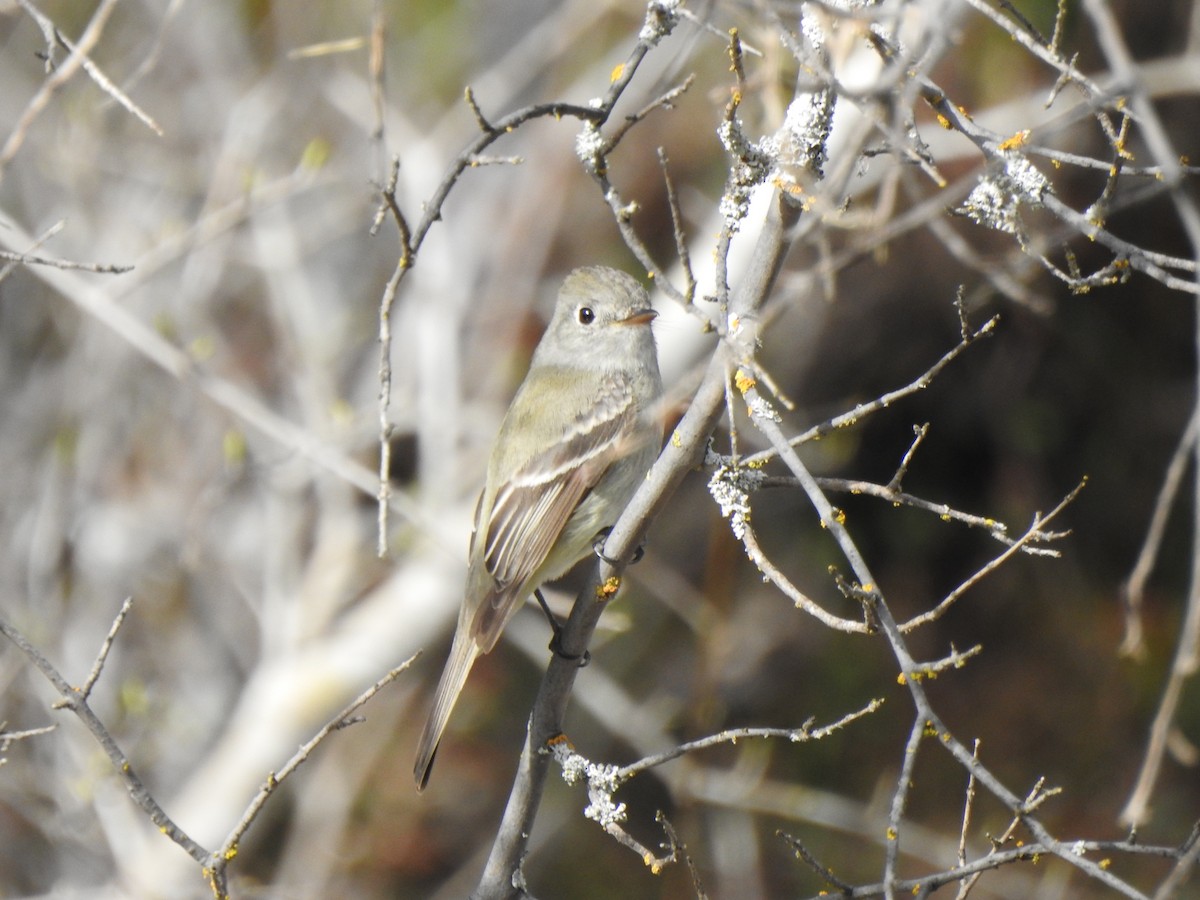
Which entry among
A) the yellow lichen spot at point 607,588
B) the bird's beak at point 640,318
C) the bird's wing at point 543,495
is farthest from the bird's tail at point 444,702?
the bird's beak at point 640,318

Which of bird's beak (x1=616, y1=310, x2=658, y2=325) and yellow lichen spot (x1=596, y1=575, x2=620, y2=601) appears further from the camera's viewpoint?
bird's beak (x1=616, y1=310, x2=658, y2=325)

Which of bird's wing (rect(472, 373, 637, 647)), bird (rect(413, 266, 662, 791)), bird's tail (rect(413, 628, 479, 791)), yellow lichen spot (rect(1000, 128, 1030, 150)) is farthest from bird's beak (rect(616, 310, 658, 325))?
yellow lichen spot (rect(1000, 128, 1030, 150))

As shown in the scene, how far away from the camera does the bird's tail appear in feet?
11.4

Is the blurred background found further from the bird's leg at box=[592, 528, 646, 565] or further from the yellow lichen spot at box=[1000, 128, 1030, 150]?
the yellow lichen spot at box=[1000, 128, 1030, 150]

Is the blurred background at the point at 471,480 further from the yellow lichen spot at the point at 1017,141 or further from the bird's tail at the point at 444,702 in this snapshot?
the yellow lichen spot at the point at 1017,141

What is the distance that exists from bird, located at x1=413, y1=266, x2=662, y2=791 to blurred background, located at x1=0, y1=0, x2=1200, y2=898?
119 cm

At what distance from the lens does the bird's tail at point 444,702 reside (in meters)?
3.48

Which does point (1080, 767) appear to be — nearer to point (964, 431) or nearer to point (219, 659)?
point (964, 431)

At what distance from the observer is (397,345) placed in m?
7.03

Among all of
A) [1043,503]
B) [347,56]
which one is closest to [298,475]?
[347,56]

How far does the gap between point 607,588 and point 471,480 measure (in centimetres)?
291

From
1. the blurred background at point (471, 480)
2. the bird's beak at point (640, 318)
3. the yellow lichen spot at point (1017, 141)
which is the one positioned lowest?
the blurred background at point (471, 480)

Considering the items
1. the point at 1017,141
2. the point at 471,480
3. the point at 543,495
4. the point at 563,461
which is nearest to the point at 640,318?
the point at 563,461

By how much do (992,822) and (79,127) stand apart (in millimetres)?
6198
